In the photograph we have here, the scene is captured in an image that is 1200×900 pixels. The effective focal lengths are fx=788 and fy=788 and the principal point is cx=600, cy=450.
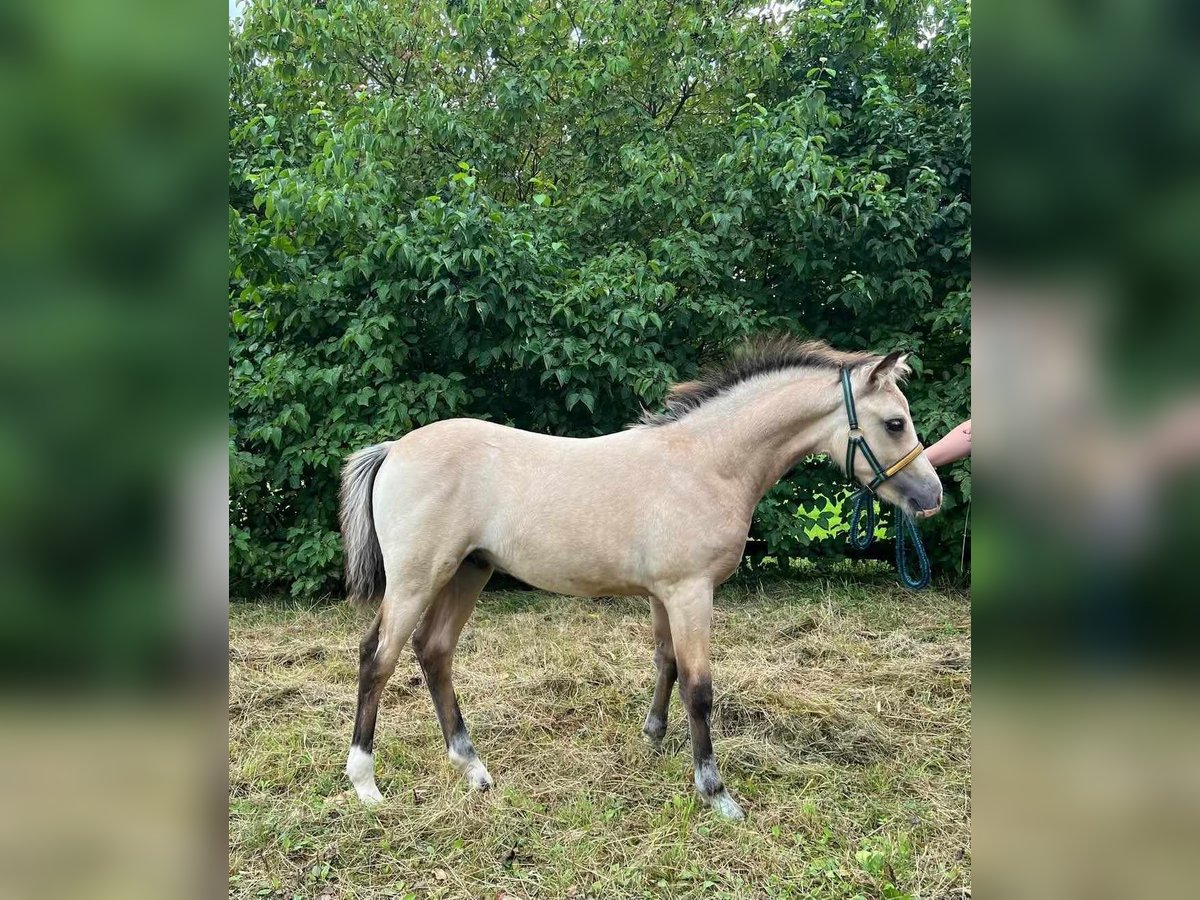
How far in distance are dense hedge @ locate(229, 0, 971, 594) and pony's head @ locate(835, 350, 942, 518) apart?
8.47ft

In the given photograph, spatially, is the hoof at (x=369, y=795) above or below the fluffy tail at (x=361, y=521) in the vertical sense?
below

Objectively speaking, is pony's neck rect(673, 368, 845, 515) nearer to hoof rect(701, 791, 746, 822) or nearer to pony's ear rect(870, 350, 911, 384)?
pony's ear rect(870, 350, 911, 384)

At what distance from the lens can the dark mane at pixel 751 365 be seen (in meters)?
3.16

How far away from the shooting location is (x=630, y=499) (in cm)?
300

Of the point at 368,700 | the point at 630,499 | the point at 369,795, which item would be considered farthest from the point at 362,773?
the point at 630,499

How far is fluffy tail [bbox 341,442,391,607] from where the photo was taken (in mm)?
3236

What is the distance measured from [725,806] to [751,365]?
66.0 inches

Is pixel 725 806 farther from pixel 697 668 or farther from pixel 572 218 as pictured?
pixel 572 218

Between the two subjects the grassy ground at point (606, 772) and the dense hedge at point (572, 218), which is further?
the dense hedge at point (572, 218)

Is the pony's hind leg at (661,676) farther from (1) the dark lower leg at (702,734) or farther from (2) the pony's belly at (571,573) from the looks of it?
(1) the dark lower leg at (702,734)
